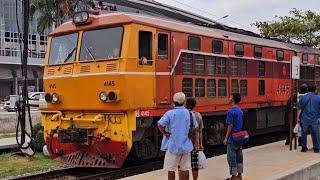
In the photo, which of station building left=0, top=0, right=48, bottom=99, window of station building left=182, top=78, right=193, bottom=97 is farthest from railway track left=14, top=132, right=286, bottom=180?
station building left=0, top=0, right=48, bottom=99

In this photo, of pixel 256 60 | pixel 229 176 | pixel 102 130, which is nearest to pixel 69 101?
pixel 102 130

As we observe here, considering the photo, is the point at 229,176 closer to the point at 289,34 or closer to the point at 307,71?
the point at 307,71

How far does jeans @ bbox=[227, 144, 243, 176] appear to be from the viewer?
855 centimetres

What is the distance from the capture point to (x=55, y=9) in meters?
31.9

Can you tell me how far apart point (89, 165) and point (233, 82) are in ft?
16.0

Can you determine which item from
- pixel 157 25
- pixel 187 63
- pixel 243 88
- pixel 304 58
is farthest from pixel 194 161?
pixel 304 58

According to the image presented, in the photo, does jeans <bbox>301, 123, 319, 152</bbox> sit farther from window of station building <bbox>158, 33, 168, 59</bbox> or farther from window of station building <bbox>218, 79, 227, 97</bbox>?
window of station building <bbox>158, 33, 168, 59</bbox>

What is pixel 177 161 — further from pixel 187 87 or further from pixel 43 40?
pixel 43 40

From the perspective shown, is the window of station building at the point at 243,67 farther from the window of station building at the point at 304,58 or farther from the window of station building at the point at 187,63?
the window of station building at the point at 304,58

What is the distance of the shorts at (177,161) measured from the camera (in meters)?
7.54

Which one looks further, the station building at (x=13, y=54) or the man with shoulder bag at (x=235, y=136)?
the station building at (x=13, y=54)

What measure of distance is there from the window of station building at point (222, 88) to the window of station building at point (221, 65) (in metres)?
0.24

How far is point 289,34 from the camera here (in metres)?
29.6

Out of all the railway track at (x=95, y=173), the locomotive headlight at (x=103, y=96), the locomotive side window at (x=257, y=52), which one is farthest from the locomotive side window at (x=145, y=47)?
the locomotive side window at (x=257, y=52)
